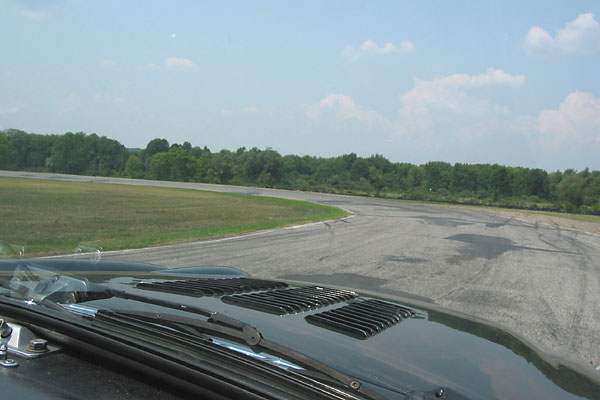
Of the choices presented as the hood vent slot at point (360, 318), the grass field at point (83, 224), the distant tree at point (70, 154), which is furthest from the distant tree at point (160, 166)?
the hood vent slot at point (360, 318)

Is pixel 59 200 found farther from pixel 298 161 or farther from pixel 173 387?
pixel 298 161

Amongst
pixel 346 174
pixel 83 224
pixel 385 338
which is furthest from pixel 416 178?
pixel 385 338

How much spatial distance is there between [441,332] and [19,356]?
7.02 ft

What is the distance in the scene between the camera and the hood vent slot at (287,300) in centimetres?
246

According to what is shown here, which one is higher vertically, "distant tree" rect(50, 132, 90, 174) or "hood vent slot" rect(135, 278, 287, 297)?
"distant tree" rect(50, 132, 90, 174)

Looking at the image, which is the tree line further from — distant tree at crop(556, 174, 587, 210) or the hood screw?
the hood screw

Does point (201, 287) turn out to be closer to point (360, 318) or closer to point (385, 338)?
point (360, 318)

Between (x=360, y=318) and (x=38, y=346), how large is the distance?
5.08 ft

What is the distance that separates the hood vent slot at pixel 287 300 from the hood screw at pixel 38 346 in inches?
37.6

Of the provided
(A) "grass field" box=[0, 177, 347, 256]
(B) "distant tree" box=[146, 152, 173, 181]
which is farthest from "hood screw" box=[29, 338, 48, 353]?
(B) "distant tree" box=[146, 152, 173, 181]

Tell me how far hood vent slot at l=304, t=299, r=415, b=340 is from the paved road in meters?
1.56

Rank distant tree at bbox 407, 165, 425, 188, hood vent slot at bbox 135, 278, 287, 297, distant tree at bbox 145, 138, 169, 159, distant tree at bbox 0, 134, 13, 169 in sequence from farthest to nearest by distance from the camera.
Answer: distant tree at bbox 407, 165, 425, 188 < distant tree at bbox 145, 138, 169, 159 < distant tree at bbox 0, 134, 13, 169 < hood vent slot at bbox 135, 278, 287, 297

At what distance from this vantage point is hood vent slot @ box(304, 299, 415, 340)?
7.11 ft

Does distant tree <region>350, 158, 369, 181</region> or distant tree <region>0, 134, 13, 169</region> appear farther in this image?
distant tree <region>350, 158, 369, 181</region>
